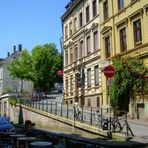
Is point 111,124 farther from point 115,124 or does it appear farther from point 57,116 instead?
point 57,116

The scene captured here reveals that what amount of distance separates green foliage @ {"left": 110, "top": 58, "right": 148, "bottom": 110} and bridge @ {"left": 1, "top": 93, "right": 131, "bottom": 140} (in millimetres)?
1359

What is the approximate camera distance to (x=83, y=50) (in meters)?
40.8

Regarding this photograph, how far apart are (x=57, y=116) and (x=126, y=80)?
264 inches

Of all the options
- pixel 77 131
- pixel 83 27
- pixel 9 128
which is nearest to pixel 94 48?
pixel 83 27

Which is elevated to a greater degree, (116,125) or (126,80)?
(126,80)

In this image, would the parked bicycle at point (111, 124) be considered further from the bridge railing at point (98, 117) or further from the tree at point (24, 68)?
the tree at point (24, 68)

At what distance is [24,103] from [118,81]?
19.7m

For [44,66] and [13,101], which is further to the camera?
[44,66]

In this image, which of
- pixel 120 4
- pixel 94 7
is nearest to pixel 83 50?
pixel 94 7

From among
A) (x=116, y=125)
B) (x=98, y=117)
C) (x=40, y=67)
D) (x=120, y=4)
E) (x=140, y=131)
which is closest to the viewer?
(x=140, y=131)

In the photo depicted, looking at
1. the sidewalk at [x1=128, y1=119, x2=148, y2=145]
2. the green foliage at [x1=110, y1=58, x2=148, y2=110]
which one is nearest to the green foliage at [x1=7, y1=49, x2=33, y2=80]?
the green foliage at [x1=110, y1=58, x2=148, y2=110]

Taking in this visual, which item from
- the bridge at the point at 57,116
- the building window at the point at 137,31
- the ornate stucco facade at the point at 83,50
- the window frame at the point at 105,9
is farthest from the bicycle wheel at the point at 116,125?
the window frame at the point at 105,9

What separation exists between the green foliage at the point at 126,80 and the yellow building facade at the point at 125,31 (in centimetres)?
63

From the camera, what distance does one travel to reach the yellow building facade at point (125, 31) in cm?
2706
